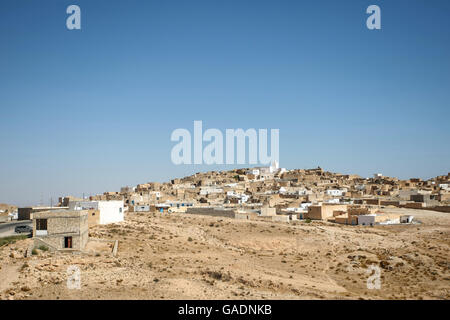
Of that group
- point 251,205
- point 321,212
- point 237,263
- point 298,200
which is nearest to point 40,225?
point 237,263

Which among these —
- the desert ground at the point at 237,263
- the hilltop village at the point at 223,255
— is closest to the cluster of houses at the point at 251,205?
the hilltop village at the point at 223,255

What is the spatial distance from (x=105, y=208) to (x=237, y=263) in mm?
12645

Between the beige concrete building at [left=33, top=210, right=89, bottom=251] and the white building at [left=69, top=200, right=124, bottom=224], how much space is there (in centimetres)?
762

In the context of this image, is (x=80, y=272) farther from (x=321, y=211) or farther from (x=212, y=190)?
(x=212, y=190)

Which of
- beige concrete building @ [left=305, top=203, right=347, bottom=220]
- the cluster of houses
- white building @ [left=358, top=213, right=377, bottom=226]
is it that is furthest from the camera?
beige concrete building @ [left=305, top=203, right=347, bottom=220]

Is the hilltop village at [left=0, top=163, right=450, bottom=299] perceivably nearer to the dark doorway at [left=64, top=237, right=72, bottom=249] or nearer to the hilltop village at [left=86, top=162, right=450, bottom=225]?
the dark doorway at [left=64, top=237, right=72, bottom=249]

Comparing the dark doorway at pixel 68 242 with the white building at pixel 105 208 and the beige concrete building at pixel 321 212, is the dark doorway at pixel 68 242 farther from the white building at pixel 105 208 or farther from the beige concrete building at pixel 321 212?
the beige concrete building at pixel 321 212

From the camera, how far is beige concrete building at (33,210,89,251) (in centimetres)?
2323

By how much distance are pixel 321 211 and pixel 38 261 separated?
29.1 m

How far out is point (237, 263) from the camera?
24.1 metres

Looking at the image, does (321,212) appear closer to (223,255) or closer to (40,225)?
(223,255)

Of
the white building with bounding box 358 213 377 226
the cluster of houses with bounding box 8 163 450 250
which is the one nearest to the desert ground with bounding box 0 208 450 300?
the cluster of houses with bounding box 8 163 450 250

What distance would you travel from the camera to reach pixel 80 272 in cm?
1986

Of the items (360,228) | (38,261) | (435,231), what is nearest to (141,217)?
(38,261)
